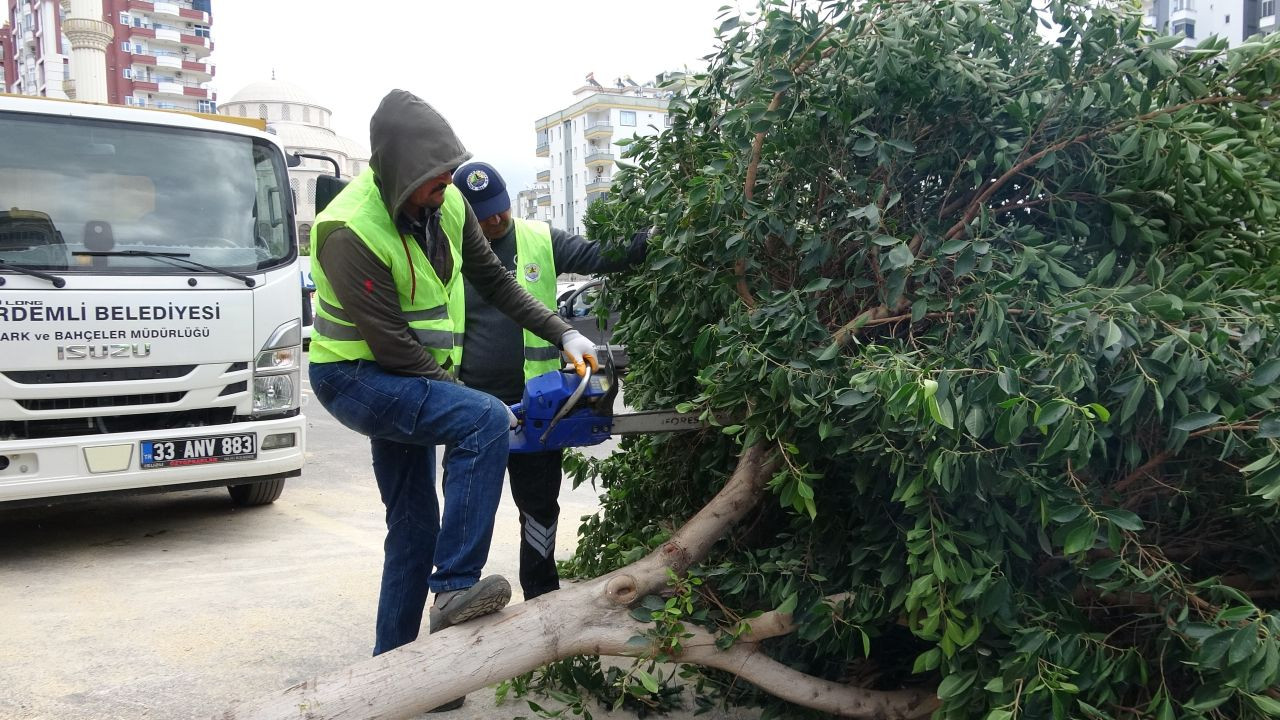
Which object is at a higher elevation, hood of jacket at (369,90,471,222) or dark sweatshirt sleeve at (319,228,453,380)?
hood of jacket at (369,90,471,222)

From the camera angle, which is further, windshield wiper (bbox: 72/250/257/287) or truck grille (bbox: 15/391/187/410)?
windshield wiper (bbox: 72/250/257/287)

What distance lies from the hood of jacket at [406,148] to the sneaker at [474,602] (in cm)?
114

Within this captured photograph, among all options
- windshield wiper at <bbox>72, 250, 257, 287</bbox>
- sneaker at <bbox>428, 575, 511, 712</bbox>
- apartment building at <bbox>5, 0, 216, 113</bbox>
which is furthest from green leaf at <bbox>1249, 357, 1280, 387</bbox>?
apartment building at <bbox>5, 0, 216, 113</bbox>

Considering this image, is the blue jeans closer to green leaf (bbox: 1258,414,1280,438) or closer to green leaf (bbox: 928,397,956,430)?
green leaf (bbox: 928,397,956,430)

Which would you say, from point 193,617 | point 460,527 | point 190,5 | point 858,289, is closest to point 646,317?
point 858,289

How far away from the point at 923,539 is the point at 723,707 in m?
1.23

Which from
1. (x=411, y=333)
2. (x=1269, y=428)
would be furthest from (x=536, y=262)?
(x=1269, y=428)

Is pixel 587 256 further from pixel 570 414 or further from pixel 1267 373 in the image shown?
pixel 1267 373

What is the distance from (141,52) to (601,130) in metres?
36.5

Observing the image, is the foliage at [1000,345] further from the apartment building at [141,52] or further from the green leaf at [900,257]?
the apartment building at [141,52]

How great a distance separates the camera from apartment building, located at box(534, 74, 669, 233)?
7431 centimetres

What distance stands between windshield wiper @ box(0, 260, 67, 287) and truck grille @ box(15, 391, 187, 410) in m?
0.64

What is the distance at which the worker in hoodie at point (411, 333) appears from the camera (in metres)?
2.95

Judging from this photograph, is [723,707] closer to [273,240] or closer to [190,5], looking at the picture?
[273,240]
